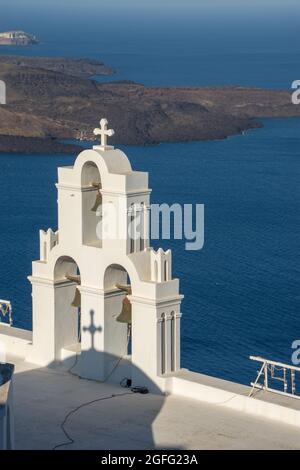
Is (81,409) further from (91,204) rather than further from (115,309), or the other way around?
(91,204)

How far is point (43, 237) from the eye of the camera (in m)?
20.8

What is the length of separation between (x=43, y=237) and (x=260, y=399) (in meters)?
3.93

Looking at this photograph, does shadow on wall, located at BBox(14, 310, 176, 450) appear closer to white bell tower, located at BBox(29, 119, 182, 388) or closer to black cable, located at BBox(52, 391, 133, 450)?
black cable, located at BBox(52, 391, 133, 450)

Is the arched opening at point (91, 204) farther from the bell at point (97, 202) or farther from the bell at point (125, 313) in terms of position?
the bell at point (125, 313)

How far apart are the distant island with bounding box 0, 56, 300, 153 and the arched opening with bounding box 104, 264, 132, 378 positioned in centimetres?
6989

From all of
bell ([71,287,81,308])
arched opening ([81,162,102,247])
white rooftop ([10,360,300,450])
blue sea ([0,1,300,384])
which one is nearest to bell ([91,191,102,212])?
arched opening ([81,162,102,247])

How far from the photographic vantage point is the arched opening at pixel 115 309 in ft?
66.4

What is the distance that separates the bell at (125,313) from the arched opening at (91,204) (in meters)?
0.88

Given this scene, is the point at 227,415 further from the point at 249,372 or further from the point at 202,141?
the point at 202,141

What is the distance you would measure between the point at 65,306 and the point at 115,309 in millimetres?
987

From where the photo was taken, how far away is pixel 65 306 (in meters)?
21.1

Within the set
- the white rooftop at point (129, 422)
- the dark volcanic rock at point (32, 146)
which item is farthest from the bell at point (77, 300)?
the dark volcanic rock at point (32, 146)

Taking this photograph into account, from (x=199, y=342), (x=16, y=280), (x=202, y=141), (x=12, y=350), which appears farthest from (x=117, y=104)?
(x=12, y=350)

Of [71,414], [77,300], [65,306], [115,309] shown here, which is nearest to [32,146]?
[65,306]
